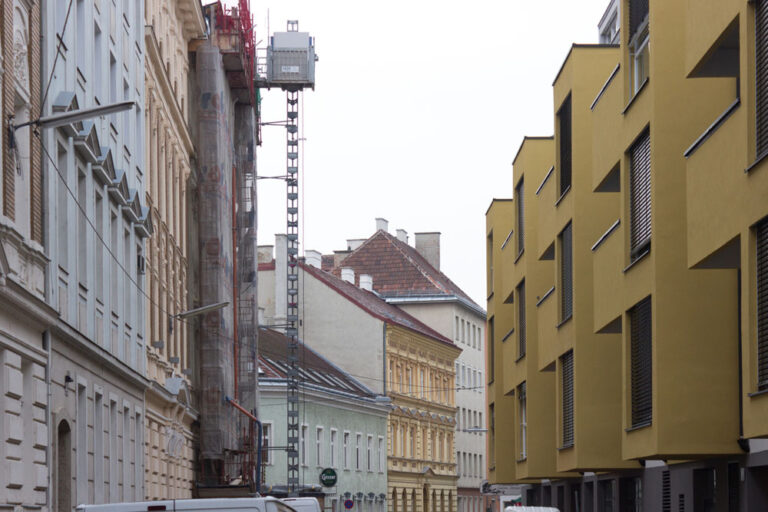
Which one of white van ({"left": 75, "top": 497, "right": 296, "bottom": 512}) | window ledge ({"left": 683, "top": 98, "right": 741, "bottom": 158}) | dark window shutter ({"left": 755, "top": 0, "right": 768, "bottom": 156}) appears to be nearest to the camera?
white van ({"left": 75, "top": 497, "right": 296, "bottom": 512})

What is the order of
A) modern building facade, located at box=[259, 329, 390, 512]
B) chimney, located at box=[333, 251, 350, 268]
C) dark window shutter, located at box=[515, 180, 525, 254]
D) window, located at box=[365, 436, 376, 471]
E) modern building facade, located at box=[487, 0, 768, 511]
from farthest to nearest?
1. chimney, located at box=[333, 251, 350, 268]
2. window, located at box=[365, 436, 376, 471]
3. modern building facade, located at box=[259, 329, 390, 512]
4. dark window shutter, located at box=[515, 180, 525, 254]
5. modern building facade, located at box=[487, 0, 768, 511]

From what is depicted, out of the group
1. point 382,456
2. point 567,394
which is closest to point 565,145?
point 567,394

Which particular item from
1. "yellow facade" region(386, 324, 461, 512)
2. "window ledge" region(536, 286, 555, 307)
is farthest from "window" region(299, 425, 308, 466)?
"window ledge" region(536, 286, 555, 307)

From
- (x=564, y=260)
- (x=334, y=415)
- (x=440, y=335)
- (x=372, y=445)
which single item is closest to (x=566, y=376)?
(x=564, y=260)

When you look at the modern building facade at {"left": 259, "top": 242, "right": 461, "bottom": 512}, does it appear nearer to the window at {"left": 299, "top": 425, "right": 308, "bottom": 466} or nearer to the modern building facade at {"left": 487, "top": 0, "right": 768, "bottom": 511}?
the window at {"left": 299, "top": 425, "right": 308, "bottom": 466}

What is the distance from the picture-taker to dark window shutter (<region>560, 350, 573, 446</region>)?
34.4 metres

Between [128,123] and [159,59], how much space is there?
22.6 ft

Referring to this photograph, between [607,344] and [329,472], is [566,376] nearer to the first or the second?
[607,344]

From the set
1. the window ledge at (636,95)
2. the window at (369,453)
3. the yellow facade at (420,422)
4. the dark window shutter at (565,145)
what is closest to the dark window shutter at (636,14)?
the window ledge at (636,95)

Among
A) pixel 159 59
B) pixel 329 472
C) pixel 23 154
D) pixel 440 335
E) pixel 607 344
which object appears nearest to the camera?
pixel 23 154

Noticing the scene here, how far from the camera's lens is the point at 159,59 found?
130ft

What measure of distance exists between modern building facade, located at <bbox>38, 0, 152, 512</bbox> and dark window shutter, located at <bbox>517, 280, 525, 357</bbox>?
13515 mm

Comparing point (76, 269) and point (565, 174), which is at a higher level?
point (565, 174)

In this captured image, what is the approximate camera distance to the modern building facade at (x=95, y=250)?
24.1 meters
